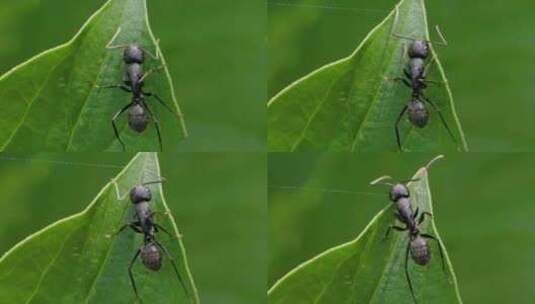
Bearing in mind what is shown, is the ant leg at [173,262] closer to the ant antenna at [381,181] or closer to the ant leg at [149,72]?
the ant leg at [149,72]

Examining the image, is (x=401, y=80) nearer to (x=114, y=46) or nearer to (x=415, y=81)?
(x=415, y=81)

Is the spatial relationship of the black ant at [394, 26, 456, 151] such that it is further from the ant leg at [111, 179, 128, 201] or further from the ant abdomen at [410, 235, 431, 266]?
the ant leg at [111, 179, 128, 201]

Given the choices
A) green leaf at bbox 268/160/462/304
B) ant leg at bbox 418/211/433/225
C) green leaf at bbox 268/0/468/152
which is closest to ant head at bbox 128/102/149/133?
green leaf at bbox 268/0/468/152

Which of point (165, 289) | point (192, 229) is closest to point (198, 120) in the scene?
point (192, 229)

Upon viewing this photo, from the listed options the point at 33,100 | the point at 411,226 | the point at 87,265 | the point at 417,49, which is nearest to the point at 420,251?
the point at 411,226

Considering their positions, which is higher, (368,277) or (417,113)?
(417,113)

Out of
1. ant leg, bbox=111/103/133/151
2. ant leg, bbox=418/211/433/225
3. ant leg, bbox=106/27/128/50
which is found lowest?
ant leg, bbox=418/211/433/225

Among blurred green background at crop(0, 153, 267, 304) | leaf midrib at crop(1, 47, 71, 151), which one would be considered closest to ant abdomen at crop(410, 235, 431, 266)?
blurred green background at crop(0, 153, 267, 304)

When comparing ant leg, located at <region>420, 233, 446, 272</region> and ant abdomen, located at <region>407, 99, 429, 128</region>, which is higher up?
ant abdomen, located at <region>407, 99, 429, 128</region>
